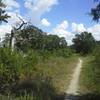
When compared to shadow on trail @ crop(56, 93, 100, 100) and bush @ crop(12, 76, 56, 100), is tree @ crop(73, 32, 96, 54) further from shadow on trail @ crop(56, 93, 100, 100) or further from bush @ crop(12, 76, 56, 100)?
bush @ crop(12, 76, 56, 100)

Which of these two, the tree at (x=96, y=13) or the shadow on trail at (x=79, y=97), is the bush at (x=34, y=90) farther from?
the tree at (x=96, y=13)

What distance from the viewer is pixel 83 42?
369 feet

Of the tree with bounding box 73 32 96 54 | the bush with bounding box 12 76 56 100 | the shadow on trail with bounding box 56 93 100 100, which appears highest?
the tree with bounding box 73 32 96 54

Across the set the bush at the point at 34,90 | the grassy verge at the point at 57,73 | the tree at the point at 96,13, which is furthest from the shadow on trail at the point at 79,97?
the tree at the point at 96,13

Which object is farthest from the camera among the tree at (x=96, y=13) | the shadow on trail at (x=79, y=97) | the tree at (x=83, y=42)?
the tree at (x=83, y=42)

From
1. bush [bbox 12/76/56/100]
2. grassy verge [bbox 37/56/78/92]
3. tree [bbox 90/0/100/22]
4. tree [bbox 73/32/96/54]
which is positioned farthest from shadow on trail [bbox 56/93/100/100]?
tree [bbox 73/32/96/54]

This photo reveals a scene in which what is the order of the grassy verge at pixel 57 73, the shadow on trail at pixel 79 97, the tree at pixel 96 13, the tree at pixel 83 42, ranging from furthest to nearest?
the tree at pixel 83 42 < the grassy verge at pixel 57 73 < the shadow on trail at pixel 79 97 < the tree at pixel 96 13

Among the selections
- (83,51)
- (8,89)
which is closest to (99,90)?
(8,89)

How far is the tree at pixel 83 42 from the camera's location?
10953 centimetres

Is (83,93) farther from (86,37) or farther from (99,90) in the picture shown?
(86,37)

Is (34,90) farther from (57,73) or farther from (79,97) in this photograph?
(57,73)

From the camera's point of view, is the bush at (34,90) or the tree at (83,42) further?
the tree at (83,42)

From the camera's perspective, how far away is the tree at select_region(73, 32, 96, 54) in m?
110

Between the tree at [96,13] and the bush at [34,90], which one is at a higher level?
the tree at [96,13]
